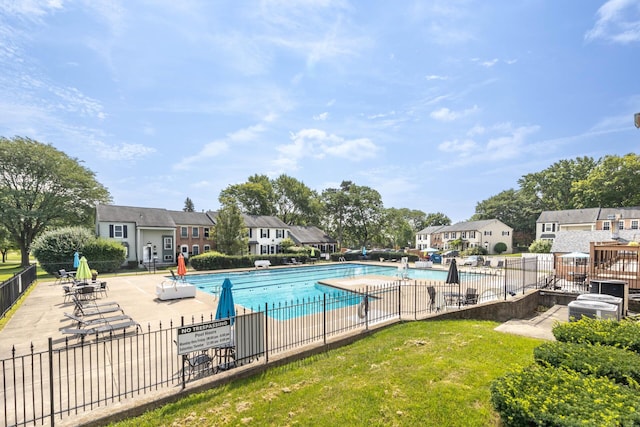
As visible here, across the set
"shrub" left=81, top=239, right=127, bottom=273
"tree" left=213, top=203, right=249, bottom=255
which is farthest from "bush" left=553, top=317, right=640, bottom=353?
"shrub" left=81, top=239, right=127, bottom=273

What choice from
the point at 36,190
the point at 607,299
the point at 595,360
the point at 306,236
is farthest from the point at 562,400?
the point at 36,190

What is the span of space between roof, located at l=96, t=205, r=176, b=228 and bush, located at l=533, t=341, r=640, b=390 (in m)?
37.7

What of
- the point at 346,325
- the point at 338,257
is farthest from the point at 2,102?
the point at 338,257

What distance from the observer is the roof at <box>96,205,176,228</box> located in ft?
108

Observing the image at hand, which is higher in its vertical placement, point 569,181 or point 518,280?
point 569,181

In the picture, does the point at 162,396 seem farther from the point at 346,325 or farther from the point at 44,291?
the point at 44,291

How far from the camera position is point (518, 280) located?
1406 centimetres

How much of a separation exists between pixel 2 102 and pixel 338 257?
110 feet

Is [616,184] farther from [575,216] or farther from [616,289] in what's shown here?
[616,289]

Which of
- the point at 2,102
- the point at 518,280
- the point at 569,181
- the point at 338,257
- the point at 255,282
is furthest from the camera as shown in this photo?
the point at 569,181

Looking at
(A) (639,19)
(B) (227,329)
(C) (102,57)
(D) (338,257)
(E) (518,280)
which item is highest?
(A) (639,19)

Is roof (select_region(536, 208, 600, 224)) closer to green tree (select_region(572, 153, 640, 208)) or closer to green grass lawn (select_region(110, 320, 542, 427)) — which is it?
green tree (select_region(572, 153, 640, 208))

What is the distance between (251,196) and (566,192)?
61.4 m

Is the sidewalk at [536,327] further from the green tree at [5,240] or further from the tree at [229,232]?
the green tree at [5,240]
